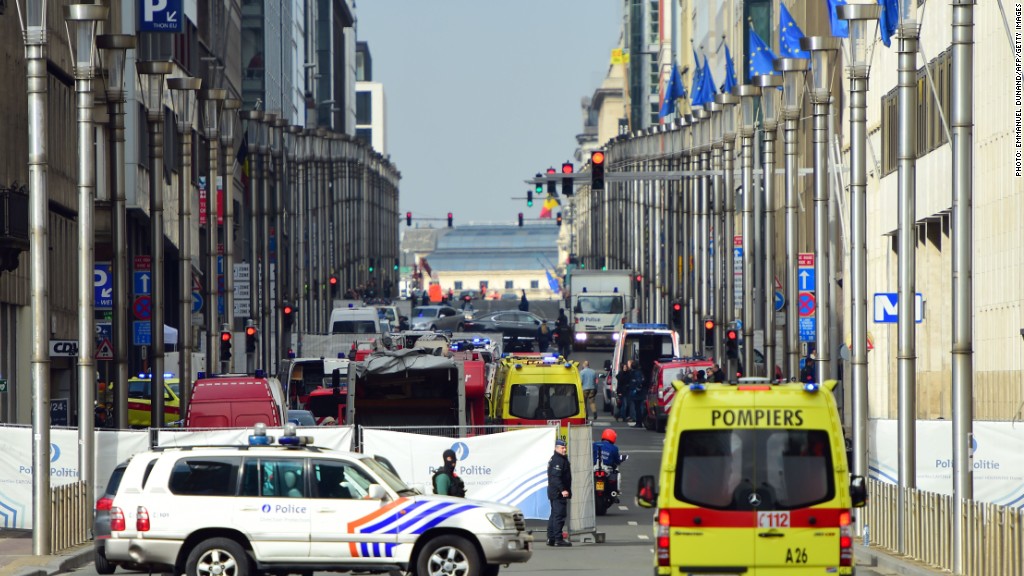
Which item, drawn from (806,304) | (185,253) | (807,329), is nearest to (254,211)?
(185,253)

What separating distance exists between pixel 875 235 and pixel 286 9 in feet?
259

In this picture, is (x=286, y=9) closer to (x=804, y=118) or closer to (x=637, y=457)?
(x=804, y=118)

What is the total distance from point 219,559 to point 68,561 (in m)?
5.26

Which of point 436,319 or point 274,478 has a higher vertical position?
point 436,319

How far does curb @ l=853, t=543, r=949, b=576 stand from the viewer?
2241cm

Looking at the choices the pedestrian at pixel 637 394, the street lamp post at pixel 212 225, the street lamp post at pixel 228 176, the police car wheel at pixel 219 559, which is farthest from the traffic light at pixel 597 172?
the police car wheel at pixel 219 559

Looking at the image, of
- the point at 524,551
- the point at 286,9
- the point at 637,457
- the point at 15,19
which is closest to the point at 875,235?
the point at 637,457

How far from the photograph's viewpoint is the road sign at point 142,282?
4244 cm

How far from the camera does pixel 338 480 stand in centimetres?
2056

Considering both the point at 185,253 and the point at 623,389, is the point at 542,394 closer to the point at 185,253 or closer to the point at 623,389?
the point at 185,253

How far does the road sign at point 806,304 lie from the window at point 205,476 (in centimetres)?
2778

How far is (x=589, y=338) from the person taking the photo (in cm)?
9662

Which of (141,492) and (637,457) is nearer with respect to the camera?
(141,492)

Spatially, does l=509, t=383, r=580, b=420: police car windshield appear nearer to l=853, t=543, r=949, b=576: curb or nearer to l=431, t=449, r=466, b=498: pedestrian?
l=431, t=449, r=466, b=498: pedestrian
